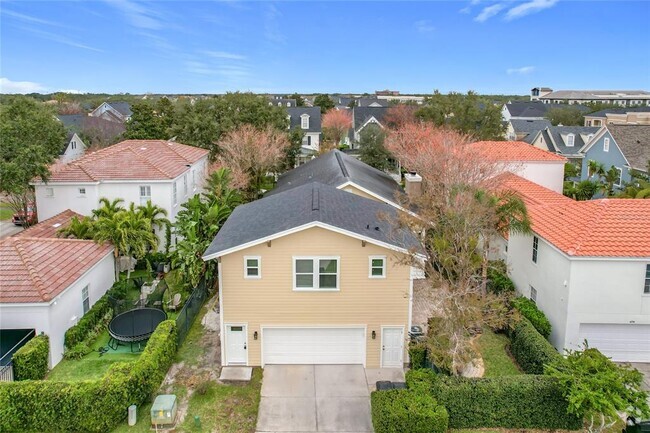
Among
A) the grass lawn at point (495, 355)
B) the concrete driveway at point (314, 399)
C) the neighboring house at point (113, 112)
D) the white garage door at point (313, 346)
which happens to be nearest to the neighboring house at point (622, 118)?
the grass lawn at point (495, 355)

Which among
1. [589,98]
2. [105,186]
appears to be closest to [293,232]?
[105,186]

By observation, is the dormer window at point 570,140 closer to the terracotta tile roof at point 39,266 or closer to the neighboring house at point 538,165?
the neighboring house at point 538,165

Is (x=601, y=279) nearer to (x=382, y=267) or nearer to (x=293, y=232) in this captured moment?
(x=382, y=267)

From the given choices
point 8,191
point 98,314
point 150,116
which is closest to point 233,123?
point 150,116

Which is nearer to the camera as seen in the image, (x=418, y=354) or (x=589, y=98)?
(x=418, y=354)

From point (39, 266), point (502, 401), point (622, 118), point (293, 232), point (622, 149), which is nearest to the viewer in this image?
point (502, 401)

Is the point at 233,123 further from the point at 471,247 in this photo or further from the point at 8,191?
the point at 471,247
